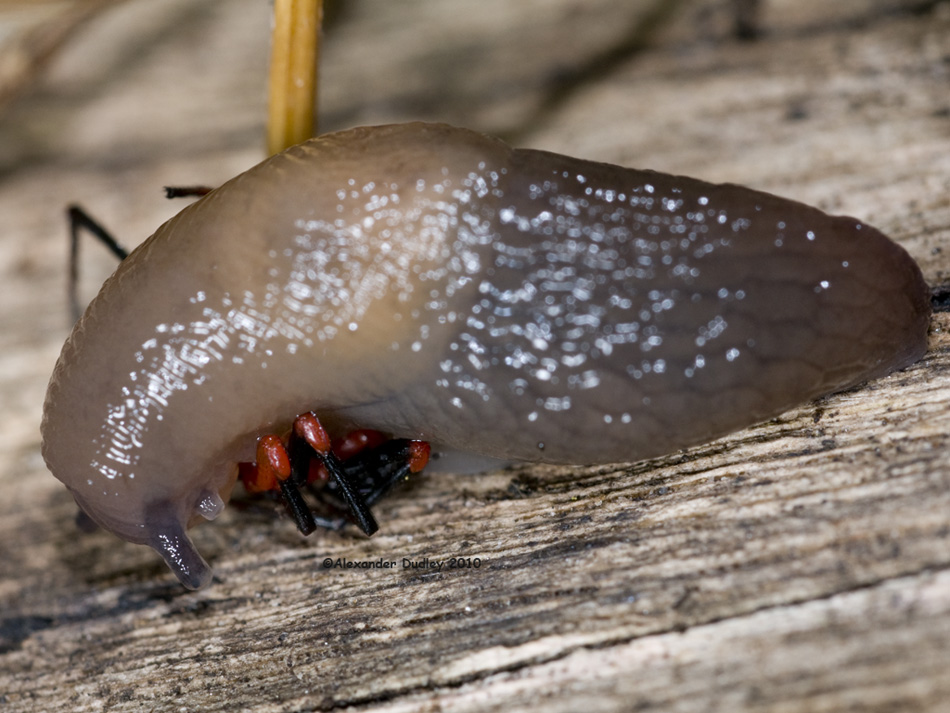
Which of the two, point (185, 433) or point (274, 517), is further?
point (274, 517)

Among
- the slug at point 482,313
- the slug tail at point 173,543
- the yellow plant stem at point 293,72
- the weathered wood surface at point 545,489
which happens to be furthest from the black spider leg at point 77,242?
the slug tail at point 173,543

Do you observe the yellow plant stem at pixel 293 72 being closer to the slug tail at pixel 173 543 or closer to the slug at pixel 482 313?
the slug at pixel 482 313

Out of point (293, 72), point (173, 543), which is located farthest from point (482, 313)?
point (293, 72)

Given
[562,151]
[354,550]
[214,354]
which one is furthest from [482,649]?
Answer: [562,151]

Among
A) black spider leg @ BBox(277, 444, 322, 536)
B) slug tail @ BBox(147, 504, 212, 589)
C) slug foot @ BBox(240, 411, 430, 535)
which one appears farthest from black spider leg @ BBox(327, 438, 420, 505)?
slug tail @ BBox(147, 504, 212, 589)

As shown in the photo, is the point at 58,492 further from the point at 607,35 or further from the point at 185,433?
the point at 607,35

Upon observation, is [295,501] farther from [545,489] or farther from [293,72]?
[293,72]
